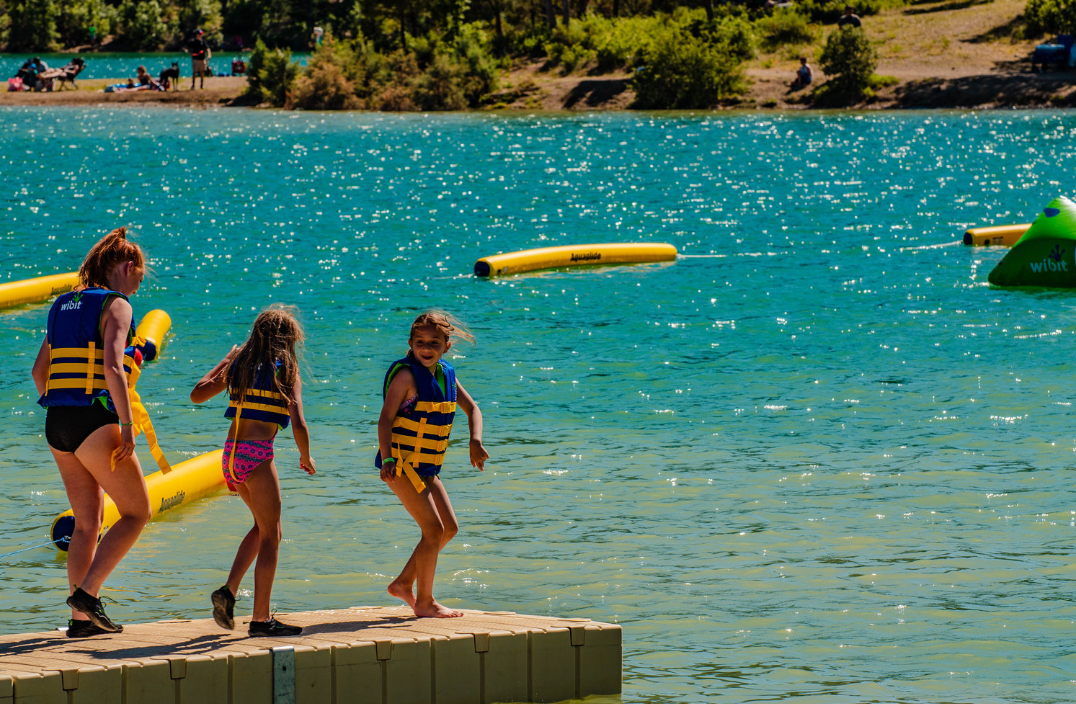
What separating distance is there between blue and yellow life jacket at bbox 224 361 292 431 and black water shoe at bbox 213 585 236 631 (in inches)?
35.4

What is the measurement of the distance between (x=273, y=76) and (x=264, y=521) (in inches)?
2728

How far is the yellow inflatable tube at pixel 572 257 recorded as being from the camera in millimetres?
25875

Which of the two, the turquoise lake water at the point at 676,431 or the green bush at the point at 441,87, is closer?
the turquoise lake water at the point at 676,431

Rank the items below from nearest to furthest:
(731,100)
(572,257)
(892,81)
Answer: (572,257), (892,81), (731,100)

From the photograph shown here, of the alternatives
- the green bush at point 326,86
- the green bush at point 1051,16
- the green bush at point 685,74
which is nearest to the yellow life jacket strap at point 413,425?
the green bush at point 685,74

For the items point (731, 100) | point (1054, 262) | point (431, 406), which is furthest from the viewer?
point (731, 100)

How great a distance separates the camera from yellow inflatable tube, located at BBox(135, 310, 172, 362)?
59.2 feet

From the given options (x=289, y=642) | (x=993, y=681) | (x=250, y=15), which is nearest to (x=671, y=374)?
(x=993, y=681)

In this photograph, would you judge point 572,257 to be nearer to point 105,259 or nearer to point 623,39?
point 105,259

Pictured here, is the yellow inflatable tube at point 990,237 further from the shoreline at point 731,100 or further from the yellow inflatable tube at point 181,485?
the shoreline at point 731,100

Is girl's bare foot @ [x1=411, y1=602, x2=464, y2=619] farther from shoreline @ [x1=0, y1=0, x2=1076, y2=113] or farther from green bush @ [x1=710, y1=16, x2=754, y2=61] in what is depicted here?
green bush @ [x1=710, y1=16, x2=754, y2=61]

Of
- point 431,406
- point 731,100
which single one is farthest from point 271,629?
point 731,100

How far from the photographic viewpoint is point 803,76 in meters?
69.2

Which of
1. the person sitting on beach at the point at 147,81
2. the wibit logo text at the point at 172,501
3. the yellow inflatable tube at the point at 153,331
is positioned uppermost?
the person sitting on beach at the point at 147,81
